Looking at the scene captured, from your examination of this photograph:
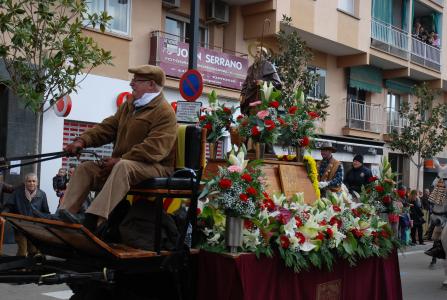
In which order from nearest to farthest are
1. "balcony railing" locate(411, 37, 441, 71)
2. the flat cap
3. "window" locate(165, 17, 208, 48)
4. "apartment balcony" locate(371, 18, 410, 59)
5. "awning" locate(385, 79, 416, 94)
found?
1. the flat cap
2. "window" locate(165, 17, 208, 48)
3. "apartment balcony" locate(371, 18, 410, 59)
4. "awning" locate(385, 79, 416, 94)
5. "balcony railing" locate(411, 37, 441, 71)

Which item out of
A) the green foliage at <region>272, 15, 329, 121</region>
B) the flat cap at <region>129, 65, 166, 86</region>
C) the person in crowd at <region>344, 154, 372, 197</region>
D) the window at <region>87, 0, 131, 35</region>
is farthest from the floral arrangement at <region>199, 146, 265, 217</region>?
the window at <region>87, 0, 131, 35</region>

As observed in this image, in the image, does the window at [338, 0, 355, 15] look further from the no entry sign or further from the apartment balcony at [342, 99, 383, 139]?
the no entry sign

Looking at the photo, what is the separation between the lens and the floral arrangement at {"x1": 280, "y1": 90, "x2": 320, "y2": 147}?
609cm

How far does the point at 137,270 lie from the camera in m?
4.11

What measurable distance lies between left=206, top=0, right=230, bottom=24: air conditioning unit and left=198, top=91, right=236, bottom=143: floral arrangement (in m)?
11.9

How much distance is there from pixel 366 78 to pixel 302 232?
19912mm

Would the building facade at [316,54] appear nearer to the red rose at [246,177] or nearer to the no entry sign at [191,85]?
the no entry sign at [191,85]

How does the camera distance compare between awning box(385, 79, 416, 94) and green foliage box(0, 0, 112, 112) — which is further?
awning box(385, 79, 416, 94)

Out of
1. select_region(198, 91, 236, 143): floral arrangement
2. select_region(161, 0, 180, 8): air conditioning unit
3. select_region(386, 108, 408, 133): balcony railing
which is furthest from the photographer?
select_region(386, 108, 408, 133): balcony railing

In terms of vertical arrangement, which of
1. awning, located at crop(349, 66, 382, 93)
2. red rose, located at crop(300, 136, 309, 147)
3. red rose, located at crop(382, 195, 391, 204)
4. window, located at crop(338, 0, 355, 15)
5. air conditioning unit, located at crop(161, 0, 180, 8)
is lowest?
red rose, located at crop(382, 195, 391, 204)

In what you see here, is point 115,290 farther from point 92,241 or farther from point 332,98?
point 332,98

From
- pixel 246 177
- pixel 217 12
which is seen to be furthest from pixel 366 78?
pixel 246 177

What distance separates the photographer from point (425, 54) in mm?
27016

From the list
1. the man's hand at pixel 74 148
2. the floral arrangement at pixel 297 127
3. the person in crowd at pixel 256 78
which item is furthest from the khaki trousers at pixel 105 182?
the person in crowd at pixel 256 78
